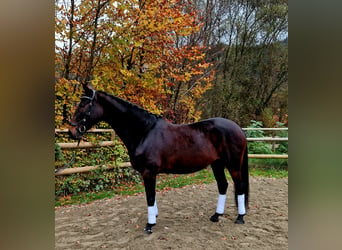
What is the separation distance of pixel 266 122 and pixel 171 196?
600 centimetres

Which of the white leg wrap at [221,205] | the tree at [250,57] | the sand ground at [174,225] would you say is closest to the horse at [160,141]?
the white leg wrap at [221,205]

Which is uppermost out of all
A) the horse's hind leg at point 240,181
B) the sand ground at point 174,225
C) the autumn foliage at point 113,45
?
the autumn foliage at point 113,45

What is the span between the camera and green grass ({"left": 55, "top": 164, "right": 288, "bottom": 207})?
402 cm

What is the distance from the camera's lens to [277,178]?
5457 mm

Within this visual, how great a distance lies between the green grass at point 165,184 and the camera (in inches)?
158

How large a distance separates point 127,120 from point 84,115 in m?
0.46

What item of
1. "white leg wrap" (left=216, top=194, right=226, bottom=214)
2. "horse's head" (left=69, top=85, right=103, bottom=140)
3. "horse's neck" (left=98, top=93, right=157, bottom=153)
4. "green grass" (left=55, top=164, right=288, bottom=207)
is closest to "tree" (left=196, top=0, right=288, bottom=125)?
"green grass" (left=55, top=164, right=288, bottom=207)

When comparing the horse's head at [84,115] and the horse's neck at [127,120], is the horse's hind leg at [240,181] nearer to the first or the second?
the horse's neck at [127,120]

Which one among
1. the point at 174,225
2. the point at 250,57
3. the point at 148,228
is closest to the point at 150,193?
the point at 148,228

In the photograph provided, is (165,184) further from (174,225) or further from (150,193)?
(150,193)

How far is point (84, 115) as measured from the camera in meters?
2.43

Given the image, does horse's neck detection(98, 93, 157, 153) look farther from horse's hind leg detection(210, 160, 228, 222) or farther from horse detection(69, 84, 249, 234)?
horse's hind leg detection(210, 160, 228, 222)
